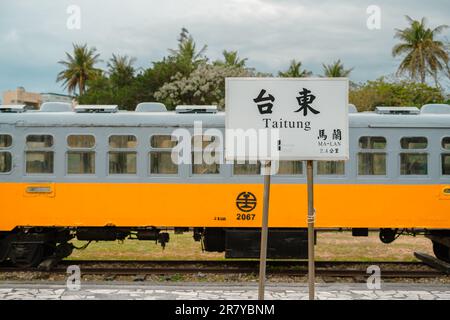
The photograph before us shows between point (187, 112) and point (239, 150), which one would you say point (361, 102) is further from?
point (239, 150)

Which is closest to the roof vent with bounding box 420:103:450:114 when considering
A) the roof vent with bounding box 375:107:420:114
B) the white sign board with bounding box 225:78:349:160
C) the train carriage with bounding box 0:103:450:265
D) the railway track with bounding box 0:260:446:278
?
the roof vent with bounding box 375:107:420:114

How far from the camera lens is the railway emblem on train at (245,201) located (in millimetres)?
10161

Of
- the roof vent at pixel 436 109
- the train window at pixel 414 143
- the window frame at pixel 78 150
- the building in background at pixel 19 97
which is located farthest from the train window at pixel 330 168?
the building in background at pixel 19 97

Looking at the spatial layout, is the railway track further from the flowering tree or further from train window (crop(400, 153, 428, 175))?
the flowering tree

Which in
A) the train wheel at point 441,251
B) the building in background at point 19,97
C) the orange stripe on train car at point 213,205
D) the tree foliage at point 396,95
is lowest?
the train wheel at point 441,251

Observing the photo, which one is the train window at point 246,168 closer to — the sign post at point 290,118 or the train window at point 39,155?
the train window at point 39,155

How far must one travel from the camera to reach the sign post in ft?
17.5

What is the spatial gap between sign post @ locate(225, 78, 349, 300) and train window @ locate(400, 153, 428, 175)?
543 cm

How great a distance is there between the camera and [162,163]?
33.8ft

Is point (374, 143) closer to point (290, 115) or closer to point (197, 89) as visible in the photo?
point (290, 115)

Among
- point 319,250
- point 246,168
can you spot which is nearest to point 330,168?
point 246,168

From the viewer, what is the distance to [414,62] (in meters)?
40.4

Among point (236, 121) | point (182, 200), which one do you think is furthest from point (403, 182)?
point (236, 121)

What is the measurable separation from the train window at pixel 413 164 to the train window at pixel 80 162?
594cm
